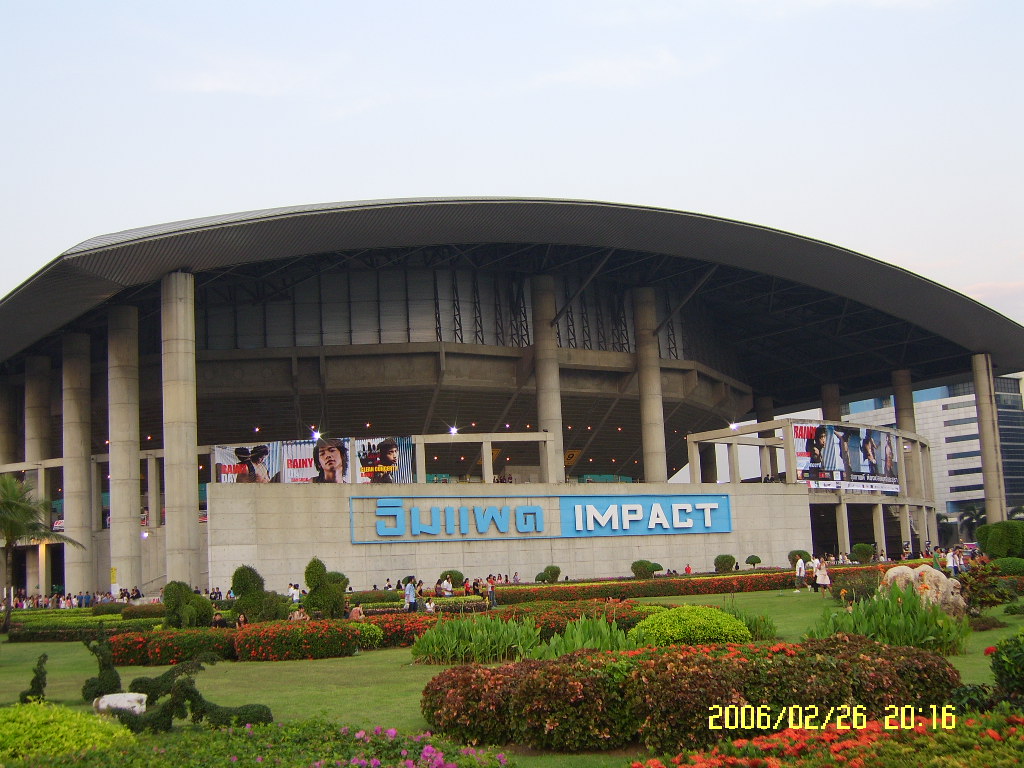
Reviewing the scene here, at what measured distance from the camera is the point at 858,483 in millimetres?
66125

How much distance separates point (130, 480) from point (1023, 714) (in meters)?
50.1

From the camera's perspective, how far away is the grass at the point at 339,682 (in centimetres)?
1448

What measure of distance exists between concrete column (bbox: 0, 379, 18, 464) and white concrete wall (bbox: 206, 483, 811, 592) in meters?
33.5

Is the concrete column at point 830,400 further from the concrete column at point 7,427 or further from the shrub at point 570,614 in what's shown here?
the shrub at point 570,614

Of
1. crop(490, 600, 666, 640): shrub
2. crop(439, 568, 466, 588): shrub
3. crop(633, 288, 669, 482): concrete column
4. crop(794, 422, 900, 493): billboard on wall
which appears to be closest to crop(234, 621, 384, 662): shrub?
crop(490, 600, 666, 640): shrub

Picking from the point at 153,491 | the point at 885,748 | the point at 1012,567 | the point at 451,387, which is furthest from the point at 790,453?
the point at 885,748

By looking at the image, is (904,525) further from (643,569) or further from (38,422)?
(38,422)

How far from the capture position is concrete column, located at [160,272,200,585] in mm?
45875

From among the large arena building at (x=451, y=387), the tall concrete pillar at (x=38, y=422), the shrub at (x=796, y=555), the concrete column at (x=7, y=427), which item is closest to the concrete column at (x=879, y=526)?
the large arena building at (x=451, y=387)

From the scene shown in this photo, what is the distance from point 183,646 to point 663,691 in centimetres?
1506

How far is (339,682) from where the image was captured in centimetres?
1911

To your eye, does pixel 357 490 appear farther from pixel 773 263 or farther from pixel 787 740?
pixel 787 740

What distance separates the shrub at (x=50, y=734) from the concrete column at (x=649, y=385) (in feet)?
172

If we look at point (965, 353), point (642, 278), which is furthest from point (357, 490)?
point (965, 353)
